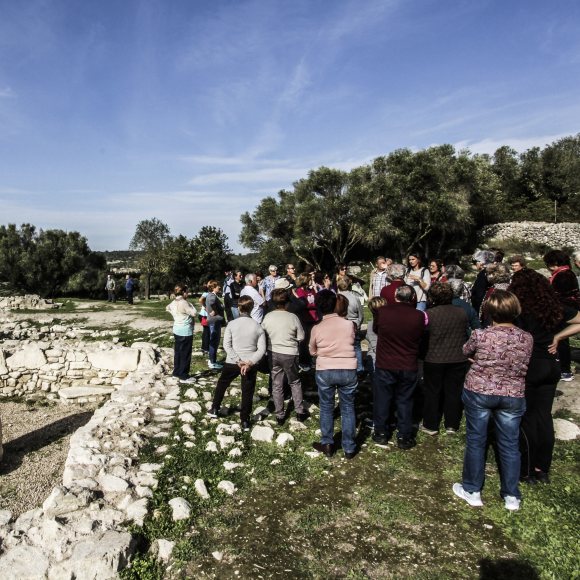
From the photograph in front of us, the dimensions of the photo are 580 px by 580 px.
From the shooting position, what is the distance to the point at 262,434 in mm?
5930

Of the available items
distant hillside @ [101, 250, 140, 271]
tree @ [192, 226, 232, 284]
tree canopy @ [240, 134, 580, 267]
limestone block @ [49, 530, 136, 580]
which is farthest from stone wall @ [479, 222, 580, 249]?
distant hillside @ [101, 250, 140, 271]

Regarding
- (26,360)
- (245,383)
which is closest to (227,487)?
(245,383)

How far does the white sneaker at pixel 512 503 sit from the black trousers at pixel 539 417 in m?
0.59

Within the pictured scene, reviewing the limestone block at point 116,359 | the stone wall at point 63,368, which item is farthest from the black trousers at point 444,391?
the limestone block at point 116,359

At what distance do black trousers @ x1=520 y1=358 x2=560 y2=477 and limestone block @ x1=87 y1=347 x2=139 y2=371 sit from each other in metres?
8.49

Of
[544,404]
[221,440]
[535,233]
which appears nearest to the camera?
[544,404]

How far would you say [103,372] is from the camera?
404 inches

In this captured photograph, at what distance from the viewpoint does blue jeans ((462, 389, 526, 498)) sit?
Result: 4.03 meters

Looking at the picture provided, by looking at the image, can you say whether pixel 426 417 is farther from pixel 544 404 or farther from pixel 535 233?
pixel 535 233

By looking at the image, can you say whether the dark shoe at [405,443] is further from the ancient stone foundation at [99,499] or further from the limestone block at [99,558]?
the limestone block at [99,558]

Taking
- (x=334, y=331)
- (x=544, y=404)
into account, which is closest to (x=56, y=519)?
(x=334, y=331)

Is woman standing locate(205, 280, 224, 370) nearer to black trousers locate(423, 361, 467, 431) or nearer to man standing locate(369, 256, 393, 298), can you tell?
man standing locate(369, 256, 393, 298)

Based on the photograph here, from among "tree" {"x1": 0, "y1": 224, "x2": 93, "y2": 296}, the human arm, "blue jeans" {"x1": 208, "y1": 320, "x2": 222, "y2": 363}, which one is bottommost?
"blue jeans" {"x1": 208, "y1": 320, "x2": 222, "y2": 363}

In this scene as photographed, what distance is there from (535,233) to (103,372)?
3621cm
